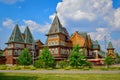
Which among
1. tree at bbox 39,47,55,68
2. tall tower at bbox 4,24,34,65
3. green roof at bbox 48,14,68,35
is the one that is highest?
green roof at bbox 48,14,68,35

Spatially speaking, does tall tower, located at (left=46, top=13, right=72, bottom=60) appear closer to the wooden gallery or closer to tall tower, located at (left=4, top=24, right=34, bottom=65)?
the wooden gallery

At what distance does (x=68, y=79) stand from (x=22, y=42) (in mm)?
60500

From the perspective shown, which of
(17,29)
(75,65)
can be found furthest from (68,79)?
(17,29)

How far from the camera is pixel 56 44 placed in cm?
6819

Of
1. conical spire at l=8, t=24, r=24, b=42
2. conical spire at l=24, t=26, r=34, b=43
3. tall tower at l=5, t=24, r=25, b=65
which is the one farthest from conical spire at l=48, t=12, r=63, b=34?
conical spire at l=24, t=26, r=34, b=43

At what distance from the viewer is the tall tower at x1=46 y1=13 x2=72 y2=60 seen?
67.5 metres

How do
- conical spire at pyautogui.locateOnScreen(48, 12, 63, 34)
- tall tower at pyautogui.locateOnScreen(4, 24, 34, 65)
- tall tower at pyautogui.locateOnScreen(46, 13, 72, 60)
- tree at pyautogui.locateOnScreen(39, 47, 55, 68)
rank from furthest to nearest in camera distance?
tall tower at pyautogui.locateOnScreen(4, 24, 34, 65) < conical spire at pyautogui.locateOnScreen(48, 12, 63, 34) < tall tower at pyautogui.locateOnScreen(46, 13, 72, 60) < tree at pyautogui.locateOnScreen(39, 47, 55, 68)

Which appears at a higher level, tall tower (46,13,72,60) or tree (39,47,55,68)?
tall tower (46,13,72,60)

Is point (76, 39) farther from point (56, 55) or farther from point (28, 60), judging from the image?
point (28, 60)

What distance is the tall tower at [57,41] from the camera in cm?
6750

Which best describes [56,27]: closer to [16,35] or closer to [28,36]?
[16,35]

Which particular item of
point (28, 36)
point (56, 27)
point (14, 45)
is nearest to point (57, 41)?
point (56, 27)

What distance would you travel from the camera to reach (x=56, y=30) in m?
69.1

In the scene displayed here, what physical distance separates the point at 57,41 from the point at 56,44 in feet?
3.57
